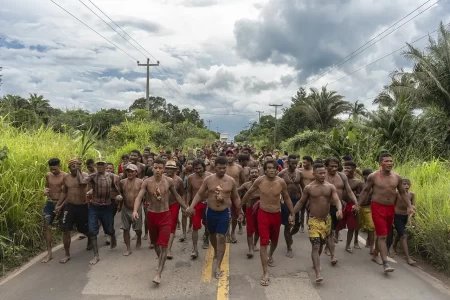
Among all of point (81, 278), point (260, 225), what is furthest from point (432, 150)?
point (81, 278)

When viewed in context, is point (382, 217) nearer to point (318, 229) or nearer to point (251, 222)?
point (318, 229)

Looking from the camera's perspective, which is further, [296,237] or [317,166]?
[296,237]

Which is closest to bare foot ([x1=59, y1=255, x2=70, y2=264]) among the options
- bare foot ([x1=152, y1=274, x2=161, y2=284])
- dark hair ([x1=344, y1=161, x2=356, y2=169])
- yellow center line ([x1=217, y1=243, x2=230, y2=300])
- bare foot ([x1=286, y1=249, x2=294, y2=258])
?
bare foot ([x1=152, y1=274, x2=161, y2=284])

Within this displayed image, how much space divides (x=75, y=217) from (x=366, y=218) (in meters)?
5.18

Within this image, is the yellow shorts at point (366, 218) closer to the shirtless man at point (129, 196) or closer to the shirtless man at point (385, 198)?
the shirtless man at point (385, 198)

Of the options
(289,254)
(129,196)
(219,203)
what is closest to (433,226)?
(289,254)

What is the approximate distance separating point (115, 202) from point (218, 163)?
261 cm

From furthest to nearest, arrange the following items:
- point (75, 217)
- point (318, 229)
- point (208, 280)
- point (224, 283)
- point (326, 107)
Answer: point (326, 107)
point (75, 217)
point (318, 229)
point (208, 280)
point (224, 283)

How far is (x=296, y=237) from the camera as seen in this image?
7.48 m

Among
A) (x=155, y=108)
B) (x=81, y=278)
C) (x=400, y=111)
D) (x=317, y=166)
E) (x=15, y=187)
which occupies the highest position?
(x=155, y=108)

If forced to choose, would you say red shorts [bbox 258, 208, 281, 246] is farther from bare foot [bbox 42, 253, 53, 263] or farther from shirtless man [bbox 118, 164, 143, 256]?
bare foot [bbox 42, 253, 53, 263]

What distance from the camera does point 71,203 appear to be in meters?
5.96

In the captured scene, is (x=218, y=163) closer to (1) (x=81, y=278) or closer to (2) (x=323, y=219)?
(2) (x=323, y=219)

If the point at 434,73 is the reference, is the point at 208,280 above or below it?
below
